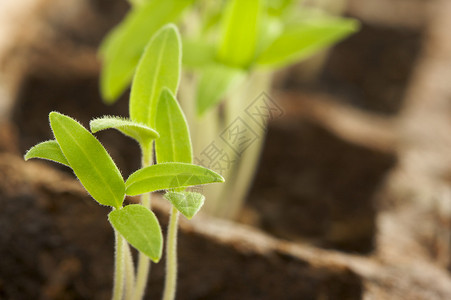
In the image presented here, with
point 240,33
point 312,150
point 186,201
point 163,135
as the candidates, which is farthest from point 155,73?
point 312,150

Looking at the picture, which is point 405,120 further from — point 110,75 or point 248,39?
point 110,75

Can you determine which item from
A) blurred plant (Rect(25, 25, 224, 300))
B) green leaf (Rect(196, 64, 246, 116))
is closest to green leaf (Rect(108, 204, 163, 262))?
blurred plant (Rect(25, 25, 224, 300))

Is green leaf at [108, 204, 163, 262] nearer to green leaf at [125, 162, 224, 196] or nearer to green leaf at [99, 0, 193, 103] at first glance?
green leaf at [125, 162, 224, 196]

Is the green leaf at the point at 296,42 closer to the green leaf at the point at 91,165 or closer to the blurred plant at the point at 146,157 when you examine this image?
the blurred plant at the point at 146,157

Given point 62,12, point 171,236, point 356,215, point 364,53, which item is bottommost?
point 171,236

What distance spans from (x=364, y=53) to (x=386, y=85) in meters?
0.20

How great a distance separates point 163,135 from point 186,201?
0.37 ft

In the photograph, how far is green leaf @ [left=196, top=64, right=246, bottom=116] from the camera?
818mm

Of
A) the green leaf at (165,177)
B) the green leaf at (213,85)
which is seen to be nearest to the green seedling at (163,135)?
the green leaf at (165,177)

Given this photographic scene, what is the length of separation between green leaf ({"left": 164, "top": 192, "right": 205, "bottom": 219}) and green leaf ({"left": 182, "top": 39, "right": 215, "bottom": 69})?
44cm

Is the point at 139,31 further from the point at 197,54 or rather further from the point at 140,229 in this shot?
the point at 140,229

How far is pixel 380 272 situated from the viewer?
0.86 m

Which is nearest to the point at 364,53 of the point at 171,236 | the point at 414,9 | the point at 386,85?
the point at 386,85

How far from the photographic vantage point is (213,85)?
33.2 inches
